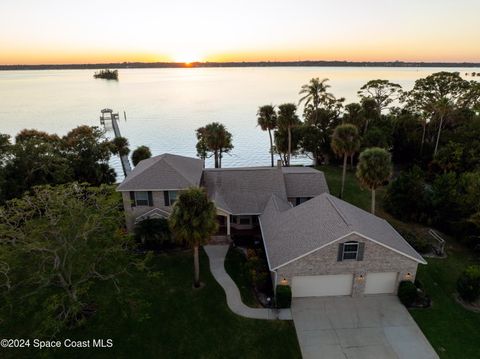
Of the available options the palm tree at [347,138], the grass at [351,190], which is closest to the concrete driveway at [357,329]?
the grass at [351,190]

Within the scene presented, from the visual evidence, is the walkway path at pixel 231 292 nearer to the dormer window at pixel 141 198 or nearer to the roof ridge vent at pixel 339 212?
the dormer window at pixel 141 198

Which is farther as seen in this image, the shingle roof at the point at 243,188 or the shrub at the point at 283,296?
the shingle roof at the point at 243,188

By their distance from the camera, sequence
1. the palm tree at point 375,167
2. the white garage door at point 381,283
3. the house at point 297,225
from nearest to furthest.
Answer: the house at point 297,225 < the white garage door at point 381,283 < the palm tree at point 375,167

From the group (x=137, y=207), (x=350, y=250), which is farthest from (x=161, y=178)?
(x=350, y=250)

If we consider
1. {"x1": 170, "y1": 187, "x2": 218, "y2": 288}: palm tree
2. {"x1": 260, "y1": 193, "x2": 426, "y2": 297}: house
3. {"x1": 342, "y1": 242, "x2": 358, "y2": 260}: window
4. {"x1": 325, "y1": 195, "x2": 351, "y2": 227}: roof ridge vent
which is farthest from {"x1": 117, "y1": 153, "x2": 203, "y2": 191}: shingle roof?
{"x1": 342, "y1": 242, "x2": 358, "y2": 260}: window

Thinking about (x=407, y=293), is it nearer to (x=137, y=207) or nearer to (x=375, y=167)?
(x=375, y=167)

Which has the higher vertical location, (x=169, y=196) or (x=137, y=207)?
(x=169, y=196)
